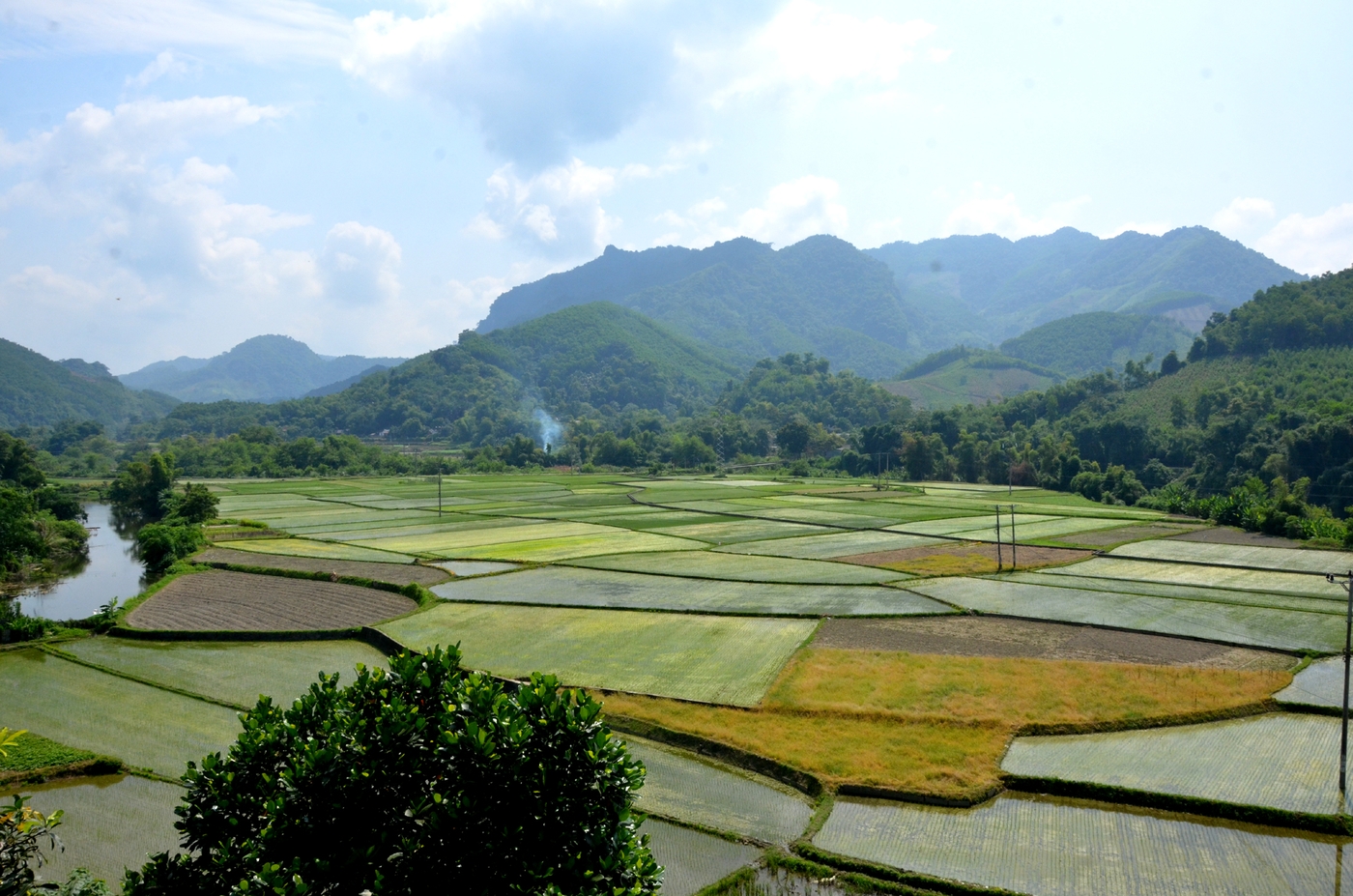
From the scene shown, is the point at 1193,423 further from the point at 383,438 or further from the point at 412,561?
the point at 383,438

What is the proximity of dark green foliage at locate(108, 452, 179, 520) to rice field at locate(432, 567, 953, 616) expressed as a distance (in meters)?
53.7

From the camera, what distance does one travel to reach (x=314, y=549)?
50156 millimetres

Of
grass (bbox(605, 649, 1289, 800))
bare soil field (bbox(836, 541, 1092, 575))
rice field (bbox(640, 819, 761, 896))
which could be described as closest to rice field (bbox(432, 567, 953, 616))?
bare soil field (bbox(836, 541, 1092, 575))

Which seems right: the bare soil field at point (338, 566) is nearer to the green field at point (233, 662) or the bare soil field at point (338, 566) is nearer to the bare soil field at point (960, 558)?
the green field at point (233, 662)

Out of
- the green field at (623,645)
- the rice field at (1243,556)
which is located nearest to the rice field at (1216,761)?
the green field at (623,645)

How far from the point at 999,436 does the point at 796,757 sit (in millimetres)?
Result: 119201

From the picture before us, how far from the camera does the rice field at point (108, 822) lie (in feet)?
49.7

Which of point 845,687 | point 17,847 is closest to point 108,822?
point 17,847

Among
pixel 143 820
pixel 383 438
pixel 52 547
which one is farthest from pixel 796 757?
pixel 383 438

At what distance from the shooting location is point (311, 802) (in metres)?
11.8

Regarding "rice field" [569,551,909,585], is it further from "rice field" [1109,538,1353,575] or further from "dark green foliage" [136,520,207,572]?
"dark green foliage" [136,520,207,572]

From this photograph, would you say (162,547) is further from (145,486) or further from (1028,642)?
(1028,642)

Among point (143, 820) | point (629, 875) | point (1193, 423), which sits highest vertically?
point (1193, 423)

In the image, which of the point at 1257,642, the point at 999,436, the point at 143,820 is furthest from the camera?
the point at 999,436
